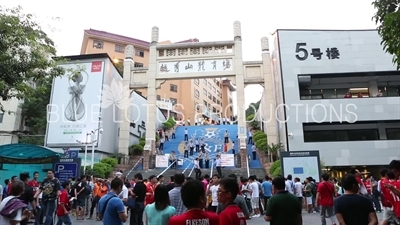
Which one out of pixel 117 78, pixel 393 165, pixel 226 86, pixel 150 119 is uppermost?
pixel 226 86

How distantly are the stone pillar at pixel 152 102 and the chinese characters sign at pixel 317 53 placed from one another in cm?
1060

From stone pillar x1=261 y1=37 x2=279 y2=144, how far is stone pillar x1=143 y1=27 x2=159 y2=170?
8.32 metres

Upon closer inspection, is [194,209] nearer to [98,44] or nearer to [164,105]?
[164,105]

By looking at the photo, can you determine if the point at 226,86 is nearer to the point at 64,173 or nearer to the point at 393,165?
the point at 64,173

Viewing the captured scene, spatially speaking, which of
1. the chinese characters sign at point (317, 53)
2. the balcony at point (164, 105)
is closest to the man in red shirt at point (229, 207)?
the chinese characters sign at point (317, 53)

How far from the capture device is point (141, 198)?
23.4ft

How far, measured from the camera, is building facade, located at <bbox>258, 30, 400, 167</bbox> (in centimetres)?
1833

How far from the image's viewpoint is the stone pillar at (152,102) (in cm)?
2178

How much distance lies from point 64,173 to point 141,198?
7.64 m

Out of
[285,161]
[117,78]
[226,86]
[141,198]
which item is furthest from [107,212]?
[226,86]

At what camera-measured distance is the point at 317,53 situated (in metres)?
19.7

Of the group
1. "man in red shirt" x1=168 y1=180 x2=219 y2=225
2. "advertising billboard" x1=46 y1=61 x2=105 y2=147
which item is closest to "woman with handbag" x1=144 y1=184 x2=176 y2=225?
"man in red shirt" x1=168 y1=180 x2=219 y2=225

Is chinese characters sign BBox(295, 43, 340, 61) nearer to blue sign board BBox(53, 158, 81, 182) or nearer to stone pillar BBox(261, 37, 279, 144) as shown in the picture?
stone pillar BBox(261, 37, 279, 144)

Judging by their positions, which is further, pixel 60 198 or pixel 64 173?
pixel 64 173
